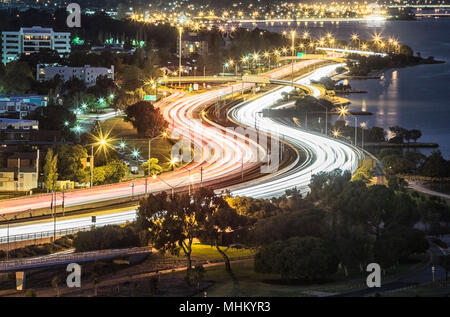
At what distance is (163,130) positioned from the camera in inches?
1054

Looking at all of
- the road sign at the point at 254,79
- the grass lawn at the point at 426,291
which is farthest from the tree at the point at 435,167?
the road sign at the point at 254,79

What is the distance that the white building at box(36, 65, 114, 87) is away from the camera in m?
38.1

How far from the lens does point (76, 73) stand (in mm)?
38188

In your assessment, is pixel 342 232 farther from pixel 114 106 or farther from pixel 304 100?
pixel 304 100

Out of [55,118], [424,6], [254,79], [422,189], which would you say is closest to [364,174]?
[422,189]

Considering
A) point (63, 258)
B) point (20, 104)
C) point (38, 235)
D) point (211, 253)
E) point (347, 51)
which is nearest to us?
point (63, 258)

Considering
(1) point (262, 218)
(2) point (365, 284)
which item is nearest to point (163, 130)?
(1) point (262, 218)

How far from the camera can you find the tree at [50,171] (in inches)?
776

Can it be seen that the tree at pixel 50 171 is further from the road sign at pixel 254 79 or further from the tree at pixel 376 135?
the road sign at pixel 254 79

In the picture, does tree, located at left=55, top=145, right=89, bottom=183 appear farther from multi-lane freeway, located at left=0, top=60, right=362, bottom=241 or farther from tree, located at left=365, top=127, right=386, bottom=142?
tree, located at left=365, top=127, right=386, bottom=142

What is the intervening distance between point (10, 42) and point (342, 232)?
38692mm

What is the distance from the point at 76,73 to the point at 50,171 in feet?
61.7

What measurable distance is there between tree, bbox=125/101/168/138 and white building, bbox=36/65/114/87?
11063 mm

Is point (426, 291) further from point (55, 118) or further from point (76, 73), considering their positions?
point (76, 73)
